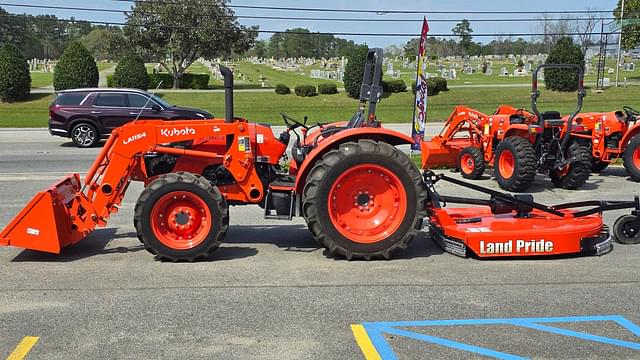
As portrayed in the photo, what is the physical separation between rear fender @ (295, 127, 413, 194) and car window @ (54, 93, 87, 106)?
47.8ft

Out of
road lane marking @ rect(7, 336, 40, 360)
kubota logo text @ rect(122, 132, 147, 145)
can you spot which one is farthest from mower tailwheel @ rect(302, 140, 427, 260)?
road lane marking @ rect(7, 336, 40, 360)

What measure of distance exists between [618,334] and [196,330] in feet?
9.94

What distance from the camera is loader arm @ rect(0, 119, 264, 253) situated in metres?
6.08

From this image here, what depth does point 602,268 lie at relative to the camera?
6105 mm

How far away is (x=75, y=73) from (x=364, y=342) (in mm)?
32506

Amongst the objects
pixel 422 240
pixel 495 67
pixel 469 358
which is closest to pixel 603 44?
pixel 495 67

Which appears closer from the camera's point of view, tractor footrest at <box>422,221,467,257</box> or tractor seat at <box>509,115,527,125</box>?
tractor footrest at <box>422,221,467,257</box>

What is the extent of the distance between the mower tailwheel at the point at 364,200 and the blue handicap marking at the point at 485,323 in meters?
1.56

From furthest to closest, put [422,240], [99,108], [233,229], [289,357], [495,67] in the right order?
1. [495,67]
2. [99,108]
3. [233,229]
4. [422,240]
5. [289,357]

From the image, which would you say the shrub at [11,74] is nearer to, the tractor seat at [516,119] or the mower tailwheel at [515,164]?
the tractor seat at [516,119]

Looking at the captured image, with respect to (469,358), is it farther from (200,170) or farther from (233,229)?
(233,229)

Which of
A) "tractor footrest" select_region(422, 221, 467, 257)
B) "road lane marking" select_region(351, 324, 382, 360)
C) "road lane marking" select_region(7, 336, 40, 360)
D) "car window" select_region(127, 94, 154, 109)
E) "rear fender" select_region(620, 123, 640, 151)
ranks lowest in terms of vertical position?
"road lane marking" select_region(7, 336, 40, 360)

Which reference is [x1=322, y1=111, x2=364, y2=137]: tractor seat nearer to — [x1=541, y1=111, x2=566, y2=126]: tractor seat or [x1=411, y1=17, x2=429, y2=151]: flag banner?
[x1=541, y1=111, x2=566, y2=126]: tractor seat

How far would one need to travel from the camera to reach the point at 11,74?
1286 inches
